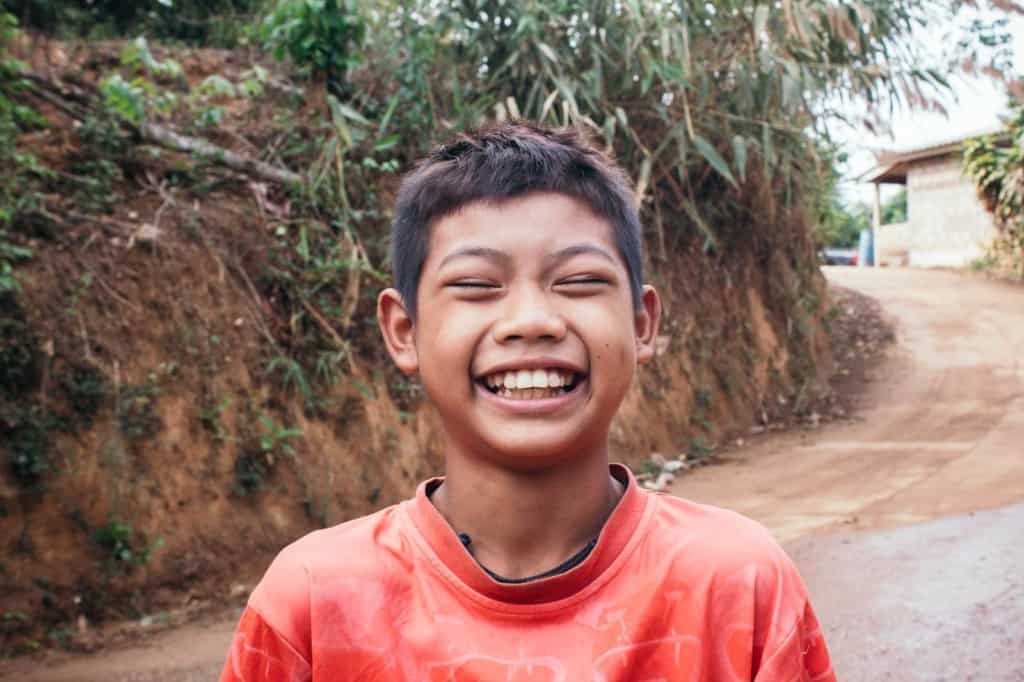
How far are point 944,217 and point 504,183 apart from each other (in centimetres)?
2067

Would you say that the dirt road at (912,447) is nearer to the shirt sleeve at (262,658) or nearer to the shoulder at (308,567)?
the shoulder at (308,567)

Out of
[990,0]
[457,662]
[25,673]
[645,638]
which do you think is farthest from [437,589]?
[990,0]

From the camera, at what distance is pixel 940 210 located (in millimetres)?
19953

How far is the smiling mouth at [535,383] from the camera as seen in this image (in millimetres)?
1343

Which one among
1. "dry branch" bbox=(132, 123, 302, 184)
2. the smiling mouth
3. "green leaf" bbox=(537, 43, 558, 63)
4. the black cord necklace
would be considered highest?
"green leaf" bbox=(537, 43, 558, 63)

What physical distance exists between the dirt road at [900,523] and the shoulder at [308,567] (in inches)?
91.3

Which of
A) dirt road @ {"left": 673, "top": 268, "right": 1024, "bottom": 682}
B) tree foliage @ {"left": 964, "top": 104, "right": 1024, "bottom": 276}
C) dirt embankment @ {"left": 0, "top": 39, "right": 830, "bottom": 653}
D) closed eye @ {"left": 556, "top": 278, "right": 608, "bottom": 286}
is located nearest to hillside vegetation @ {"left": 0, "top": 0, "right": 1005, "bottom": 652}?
dirt embankment @ {"left": 0, "top": 39, "right": 830, "bottom": 653}

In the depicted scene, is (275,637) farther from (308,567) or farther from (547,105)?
(547,105)

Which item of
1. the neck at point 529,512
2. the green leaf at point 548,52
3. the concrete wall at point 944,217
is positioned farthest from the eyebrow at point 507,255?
the concrete wall at point 944,217

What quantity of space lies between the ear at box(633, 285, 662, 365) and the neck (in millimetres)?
223

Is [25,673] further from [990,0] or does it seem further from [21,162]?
[990,0]

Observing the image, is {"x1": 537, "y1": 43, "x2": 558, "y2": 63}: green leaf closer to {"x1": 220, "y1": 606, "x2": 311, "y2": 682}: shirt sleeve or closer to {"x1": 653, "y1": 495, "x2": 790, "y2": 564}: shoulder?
{"x1": 653, "y1": 495, "x2": 790, "y2": 564}: shoulder

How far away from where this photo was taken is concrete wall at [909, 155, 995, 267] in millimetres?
18703

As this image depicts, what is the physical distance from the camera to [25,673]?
13.4ft
